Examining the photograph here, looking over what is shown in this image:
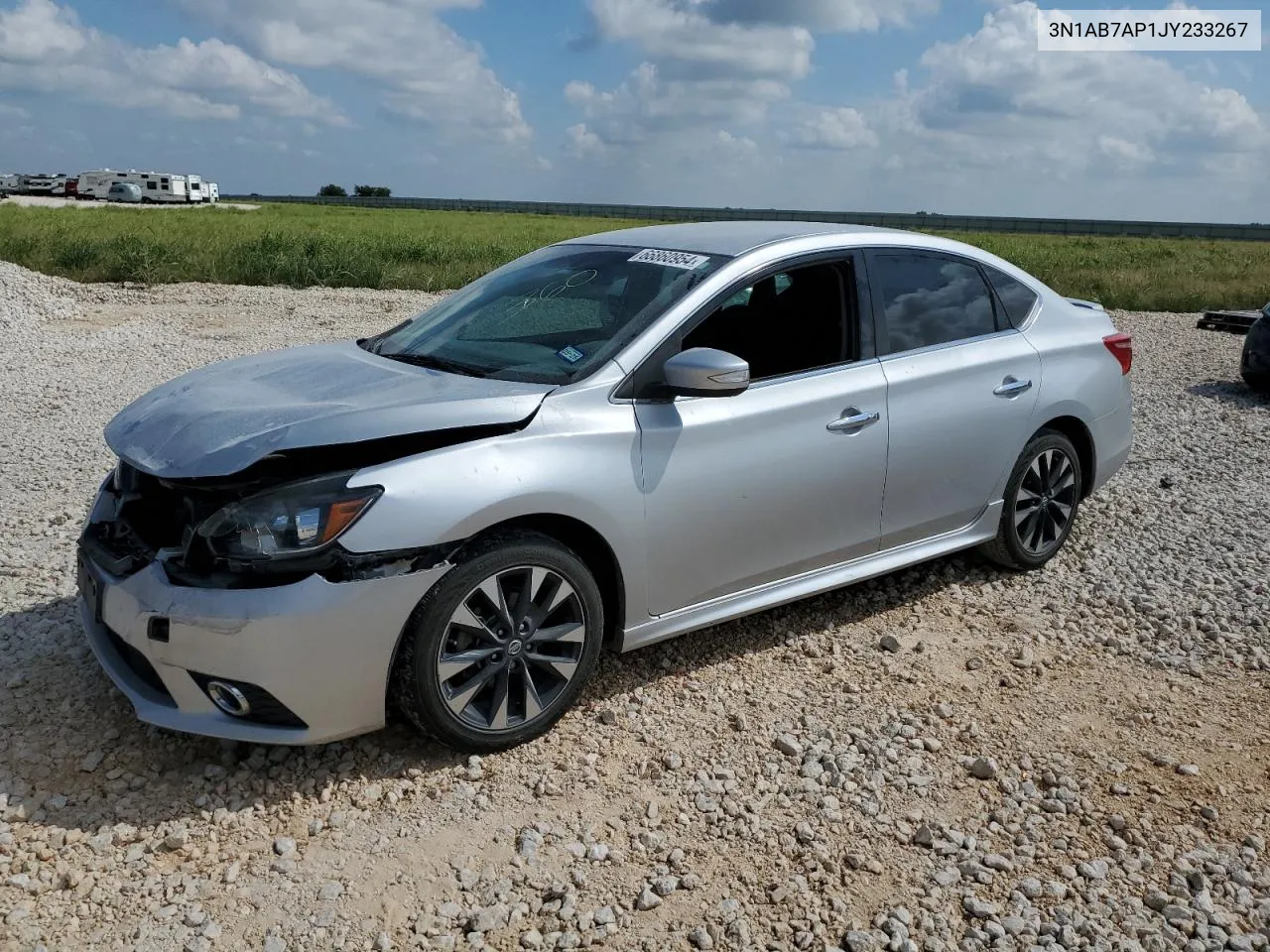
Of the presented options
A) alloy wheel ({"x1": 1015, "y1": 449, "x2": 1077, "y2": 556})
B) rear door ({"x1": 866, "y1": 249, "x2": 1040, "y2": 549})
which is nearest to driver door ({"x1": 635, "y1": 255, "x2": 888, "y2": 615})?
rear door ({"x1": 866, "y1": 249, "x2": 1040, "y2": 549})

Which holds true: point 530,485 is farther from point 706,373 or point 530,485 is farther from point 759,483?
point 759,483

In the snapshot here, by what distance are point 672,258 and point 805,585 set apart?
1421 mm

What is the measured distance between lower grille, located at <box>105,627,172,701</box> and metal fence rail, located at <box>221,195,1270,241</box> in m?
40.3

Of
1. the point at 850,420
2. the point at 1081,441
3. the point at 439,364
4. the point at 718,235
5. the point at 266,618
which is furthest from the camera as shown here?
the point at 1081,441

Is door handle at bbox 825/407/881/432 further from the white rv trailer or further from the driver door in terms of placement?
the white rv trailer

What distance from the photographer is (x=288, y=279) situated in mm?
18000

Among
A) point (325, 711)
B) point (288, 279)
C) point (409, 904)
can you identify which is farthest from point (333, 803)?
point (288, 279)

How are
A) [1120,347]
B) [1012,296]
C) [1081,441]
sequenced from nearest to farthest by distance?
[1012,296] < [1081,441] < [1120,347]

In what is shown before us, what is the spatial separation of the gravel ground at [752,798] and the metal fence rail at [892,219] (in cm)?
3917

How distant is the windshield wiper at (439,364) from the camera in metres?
4.01

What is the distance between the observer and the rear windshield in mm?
3975

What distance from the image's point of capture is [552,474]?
3533mm

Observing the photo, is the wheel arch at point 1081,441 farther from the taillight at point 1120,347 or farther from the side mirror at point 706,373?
the side mirror at point 706,373

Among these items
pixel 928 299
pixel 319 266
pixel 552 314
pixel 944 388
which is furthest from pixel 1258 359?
pixel 319 266
